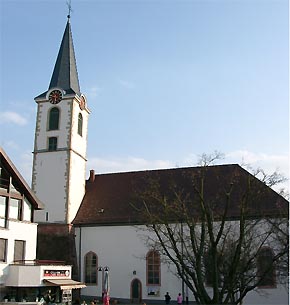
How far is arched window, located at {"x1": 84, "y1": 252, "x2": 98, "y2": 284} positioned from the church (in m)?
0.08

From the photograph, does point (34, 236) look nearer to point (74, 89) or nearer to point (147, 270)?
point (147, 270)

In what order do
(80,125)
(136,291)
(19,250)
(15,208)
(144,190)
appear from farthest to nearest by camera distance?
1. (80,125)
2. (144,190)
3. (136,291)
4. (19,250)
5. (15,208)

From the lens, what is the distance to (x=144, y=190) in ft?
129

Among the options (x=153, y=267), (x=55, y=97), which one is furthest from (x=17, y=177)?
(x=55, y=97)

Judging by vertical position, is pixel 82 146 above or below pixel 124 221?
above

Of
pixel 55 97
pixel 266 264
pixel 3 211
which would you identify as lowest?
pixel 266 264

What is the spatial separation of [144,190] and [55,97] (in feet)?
40.2

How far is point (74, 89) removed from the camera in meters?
42.9

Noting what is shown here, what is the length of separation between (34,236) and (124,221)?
25.2 feet

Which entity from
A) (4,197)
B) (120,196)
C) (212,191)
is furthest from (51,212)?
(212,191)

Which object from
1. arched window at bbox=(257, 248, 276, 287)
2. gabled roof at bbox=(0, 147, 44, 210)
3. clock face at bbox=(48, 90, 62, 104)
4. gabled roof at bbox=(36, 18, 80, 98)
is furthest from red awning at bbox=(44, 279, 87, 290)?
gabled roof at bbox=(36, 18, 80, 98)

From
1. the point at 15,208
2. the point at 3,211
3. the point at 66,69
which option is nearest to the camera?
the point at 3,211

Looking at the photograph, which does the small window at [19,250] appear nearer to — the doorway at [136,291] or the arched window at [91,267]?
the arched window at [91,267]

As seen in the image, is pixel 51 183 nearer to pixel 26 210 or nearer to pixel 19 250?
pixel 26 210
